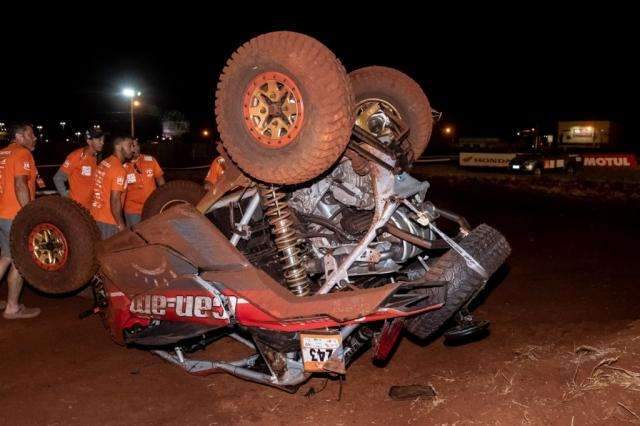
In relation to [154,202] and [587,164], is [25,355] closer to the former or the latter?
[154,202]

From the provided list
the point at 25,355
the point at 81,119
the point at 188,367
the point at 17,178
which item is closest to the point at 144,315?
the point at 188,367

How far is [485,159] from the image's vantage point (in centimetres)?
2452

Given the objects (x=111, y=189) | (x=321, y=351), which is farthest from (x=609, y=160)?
(x=321, y=351)

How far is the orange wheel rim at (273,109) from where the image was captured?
11.0 ft

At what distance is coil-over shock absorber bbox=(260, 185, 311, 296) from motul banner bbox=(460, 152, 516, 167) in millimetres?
21017

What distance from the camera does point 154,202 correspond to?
5.09 m

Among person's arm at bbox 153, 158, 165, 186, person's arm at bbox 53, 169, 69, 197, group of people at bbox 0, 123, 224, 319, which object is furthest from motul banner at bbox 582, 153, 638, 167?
person's arm at bbox 53, 169, 69, 197

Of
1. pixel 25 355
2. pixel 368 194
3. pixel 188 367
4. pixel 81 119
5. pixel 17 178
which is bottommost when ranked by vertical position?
pixel 81 119

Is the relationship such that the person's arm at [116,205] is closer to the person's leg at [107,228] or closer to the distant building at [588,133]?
the person's leg at [107,228]

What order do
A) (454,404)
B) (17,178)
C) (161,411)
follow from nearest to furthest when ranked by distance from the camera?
(454,404), (161,411), (17,178)

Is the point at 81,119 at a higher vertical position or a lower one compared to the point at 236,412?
lower

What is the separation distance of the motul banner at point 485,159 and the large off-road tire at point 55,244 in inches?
838

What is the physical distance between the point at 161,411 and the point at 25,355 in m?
1.92

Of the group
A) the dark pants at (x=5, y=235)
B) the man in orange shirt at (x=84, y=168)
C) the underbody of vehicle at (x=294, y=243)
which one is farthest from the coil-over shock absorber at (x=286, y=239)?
the man in orange shirt at (x=84, y=168)
